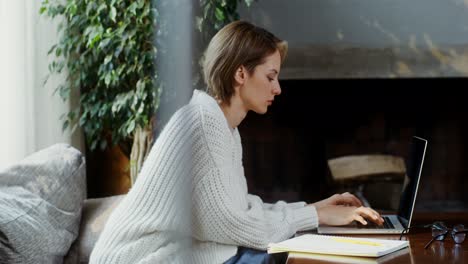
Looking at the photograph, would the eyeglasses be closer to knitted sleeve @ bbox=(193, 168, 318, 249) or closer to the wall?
knitted sleeve @ bbox=(193, 168, 318, 249)

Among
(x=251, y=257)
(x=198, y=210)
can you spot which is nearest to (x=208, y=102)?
(x=198, y=210)

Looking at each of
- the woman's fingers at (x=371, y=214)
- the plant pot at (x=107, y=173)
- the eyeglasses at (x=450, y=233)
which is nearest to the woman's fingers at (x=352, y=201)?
the woman's fingers at (x=371, y=214)

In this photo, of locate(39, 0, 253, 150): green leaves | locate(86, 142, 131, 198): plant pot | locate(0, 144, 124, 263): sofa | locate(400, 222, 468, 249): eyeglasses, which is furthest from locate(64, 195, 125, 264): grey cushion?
locate(86, 142, 131, 198): plant pot

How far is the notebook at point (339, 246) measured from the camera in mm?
1286

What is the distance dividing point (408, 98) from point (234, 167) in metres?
1.94

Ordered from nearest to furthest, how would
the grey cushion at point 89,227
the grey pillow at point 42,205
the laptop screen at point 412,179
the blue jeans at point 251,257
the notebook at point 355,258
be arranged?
1. the notebook at point 355,258
2. the blue jeans at point 251,257
3. the laptop screen at point 412,179
4. the grey pillow at point 42,205
5. the grey cushion at point 89,227

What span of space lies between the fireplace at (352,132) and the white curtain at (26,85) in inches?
34.1

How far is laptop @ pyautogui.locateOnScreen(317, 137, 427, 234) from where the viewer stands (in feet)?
5.15

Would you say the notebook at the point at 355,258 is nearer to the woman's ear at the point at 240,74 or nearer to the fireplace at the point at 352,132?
the woman's ear at the point at 240,74

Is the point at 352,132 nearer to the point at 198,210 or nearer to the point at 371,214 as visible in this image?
the point at 371,214

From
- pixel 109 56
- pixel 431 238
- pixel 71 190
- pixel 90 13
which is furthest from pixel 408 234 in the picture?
pixel 90 13

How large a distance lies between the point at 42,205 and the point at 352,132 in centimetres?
179

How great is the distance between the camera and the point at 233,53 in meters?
1.60

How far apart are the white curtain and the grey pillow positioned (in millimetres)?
578
